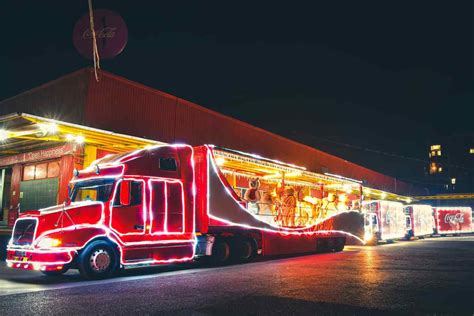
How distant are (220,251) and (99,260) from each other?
15.0ft

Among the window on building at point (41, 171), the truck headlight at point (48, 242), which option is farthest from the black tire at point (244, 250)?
the window on building at point (41, 171)

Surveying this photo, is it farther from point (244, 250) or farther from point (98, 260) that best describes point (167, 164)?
point (244, 250)

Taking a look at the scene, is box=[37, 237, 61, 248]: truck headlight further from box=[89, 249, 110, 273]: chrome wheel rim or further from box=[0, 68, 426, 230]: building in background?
box=[0, 68, 426, 230]: building in background

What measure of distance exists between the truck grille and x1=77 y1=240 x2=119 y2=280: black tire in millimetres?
1341

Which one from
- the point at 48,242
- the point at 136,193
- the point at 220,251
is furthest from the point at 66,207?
the point at 220,251

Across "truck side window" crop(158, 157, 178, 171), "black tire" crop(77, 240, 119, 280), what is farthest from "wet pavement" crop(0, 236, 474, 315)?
"truck side window" crop(158, 157, 178, 171)

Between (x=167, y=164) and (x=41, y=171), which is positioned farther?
(x=41, y=171)

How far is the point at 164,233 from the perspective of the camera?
40.1ft

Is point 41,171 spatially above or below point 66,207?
above

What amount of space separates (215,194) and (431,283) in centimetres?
679

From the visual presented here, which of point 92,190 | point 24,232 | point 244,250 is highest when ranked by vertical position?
point 92,190

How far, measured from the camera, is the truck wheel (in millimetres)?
14031

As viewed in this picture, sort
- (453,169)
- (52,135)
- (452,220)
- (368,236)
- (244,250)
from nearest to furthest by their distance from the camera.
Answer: (244,250)
(52,135)
(368,236)
(452,220)
(453,169)

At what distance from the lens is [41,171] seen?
18.8m
